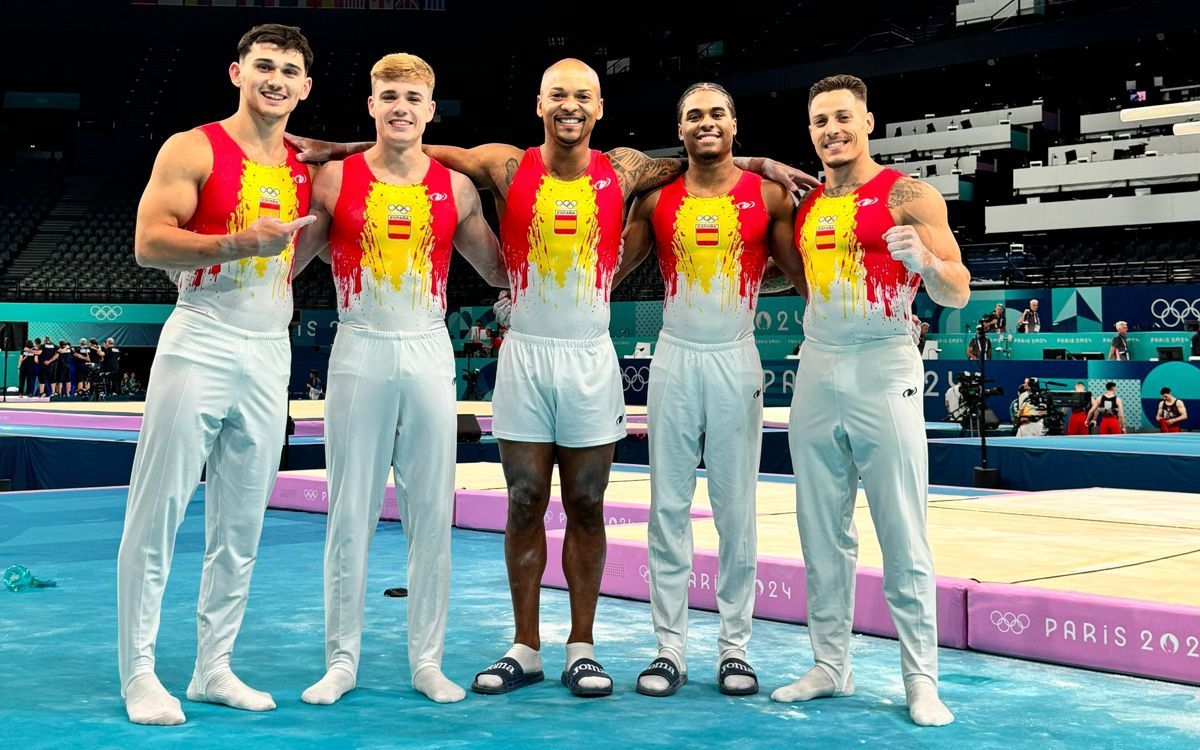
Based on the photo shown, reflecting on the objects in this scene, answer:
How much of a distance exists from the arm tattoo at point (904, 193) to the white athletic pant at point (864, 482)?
0.43 metres

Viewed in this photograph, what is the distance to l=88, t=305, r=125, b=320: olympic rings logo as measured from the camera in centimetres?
2571

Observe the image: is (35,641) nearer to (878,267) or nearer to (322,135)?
(878,267)

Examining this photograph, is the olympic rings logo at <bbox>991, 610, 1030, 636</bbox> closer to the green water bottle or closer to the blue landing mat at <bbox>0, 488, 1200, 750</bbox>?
the blue landing mat at <bbox>0, 488, 1200, 750</bbox>

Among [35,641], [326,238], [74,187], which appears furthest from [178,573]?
[74,187]

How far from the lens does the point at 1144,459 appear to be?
9469 mm

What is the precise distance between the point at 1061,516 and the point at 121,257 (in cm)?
2542

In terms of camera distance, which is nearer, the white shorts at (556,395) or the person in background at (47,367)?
the white shorts at (556,395)

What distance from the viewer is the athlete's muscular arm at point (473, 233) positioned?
383 cm

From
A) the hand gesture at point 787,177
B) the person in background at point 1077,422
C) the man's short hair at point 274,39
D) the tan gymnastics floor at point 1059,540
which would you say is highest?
the man's short hair at point 274,39

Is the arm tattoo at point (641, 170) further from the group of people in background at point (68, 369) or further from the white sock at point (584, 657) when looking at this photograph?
the group of people in background at point (68, 369)

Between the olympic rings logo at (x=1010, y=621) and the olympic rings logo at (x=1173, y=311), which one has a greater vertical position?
the olympic rings logo at (x=1173, y=311)

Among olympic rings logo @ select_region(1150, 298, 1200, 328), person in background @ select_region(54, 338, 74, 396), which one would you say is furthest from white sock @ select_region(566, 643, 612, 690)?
person in background @ select_region(54, 338, 74, 396)

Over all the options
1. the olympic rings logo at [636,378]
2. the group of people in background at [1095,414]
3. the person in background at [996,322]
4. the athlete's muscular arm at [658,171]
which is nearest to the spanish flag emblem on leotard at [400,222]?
the athlete's muscular arm at [658,171]

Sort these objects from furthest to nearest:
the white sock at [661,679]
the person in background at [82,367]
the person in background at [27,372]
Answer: the person in background at [27,372] → the person in background at [82,367] → the white sock at [661,679]
